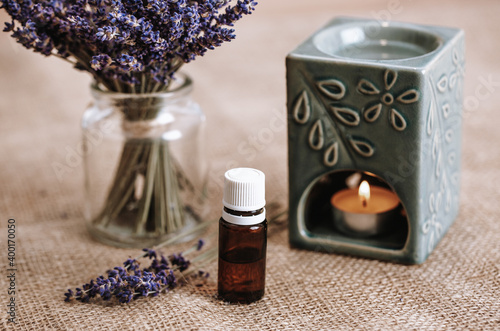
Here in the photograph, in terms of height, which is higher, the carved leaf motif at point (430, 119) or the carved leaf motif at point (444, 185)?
the carved leaf motif at point (430, 119)

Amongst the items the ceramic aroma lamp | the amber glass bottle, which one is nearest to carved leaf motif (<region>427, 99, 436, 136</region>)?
the ceramic aroma lamp

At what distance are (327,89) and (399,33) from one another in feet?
0.60

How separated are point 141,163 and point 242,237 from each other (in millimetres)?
244

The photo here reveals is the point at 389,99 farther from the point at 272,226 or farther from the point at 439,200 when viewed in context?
the point at 272,226

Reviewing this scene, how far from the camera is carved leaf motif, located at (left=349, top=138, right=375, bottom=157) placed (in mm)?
877

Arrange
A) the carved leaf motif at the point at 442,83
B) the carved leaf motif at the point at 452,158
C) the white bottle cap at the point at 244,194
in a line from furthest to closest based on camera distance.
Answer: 1. the carved leaf motif at the point at 452,158
2. the carved leaf motif at the point at 442,83
3. the white bottle cap at the point at 244,194

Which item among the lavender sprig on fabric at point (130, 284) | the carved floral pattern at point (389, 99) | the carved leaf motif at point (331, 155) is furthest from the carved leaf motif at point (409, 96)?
the lavender sprig on fabric at point (130, 284)

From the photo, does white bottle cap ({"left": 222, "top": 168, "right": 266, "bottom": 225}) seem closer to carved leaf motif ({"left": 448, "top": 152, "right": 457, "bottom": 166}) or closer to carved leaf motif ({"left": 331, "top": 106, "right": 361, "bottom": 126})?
carved leaf motif ({"left": 331, "top": 106, "right": 361, "bottom": 126})

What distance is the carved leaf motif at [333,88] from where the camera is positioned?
2.82 ft

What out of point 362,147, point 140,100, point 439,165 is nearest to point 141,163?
point 140,100

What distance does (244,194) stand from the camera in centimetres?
77

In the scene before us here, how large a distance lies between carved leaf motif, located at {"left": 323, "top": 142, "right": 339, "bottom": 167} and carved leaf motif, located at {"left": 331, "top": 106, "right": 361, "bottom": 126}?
0.12 feet

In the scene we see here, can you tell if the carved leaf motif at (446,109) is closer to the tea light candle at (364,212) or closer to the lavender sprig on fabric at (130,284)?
the tea light candle at (364,212)

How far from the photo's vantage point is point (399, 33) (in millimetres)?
971
